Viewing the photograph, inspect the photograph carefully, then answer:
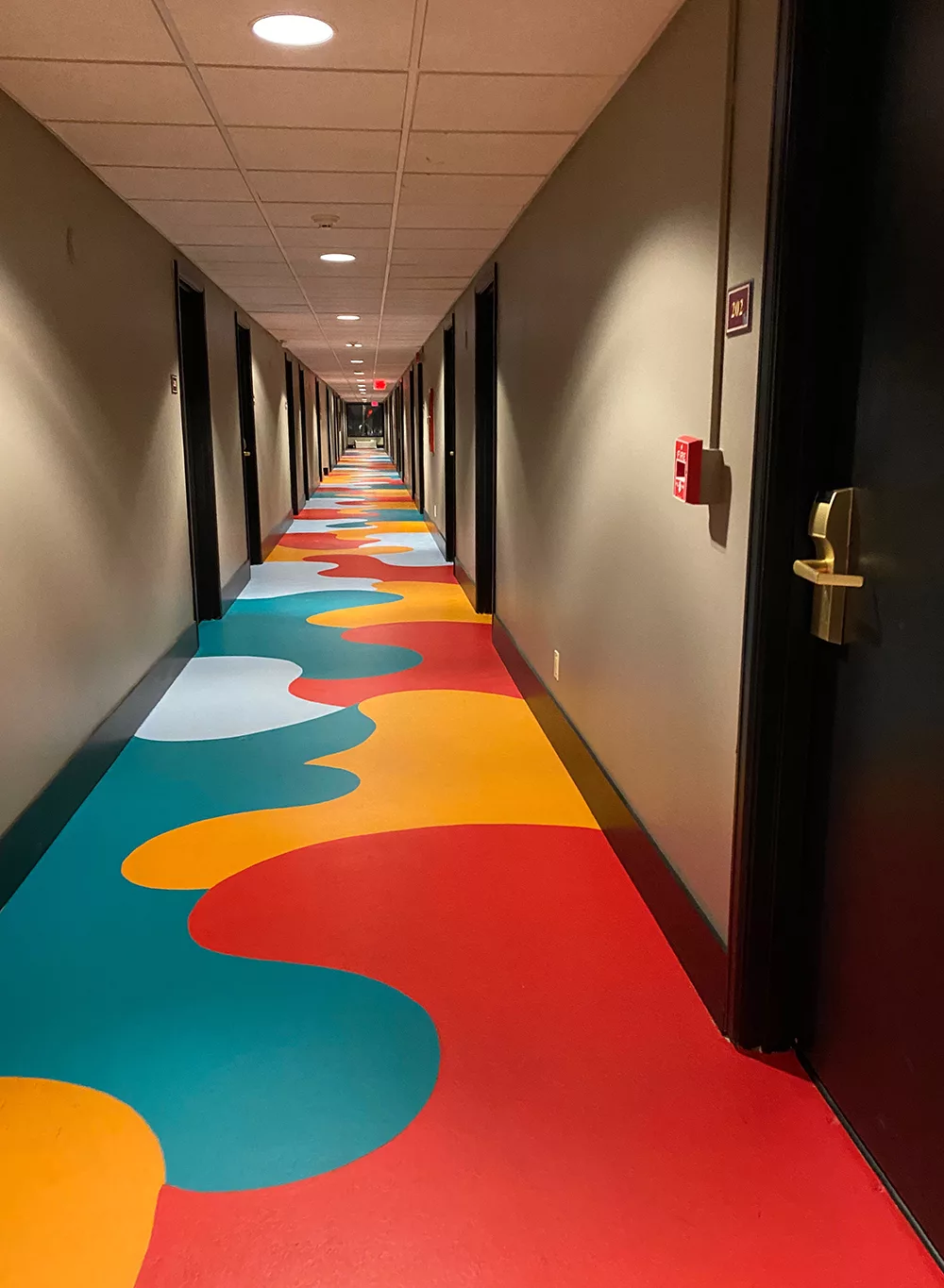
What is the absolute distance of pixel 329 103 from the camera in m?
3.31

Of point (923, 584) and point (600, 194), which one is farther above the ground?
point (600, 194)

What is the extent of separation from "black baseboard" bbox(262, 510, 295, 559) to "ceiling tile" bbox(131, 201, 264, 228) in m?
5.52

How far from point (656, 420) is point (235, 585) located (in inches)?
234

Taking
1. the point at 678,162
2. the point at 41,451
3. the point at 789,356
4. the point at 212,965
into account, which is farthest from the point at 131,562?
the point at 789,356

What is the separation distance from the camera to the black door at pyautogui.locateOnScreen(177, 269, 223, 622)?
22.6 ft

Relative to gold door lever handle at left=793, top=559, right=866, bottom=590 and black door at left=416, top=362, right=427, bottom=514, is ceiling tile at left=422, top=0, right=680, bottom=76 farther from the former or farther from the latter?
black door at left=416, top=362, right=427, bottom=514

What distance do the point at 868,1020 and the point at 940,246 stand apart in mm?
1500

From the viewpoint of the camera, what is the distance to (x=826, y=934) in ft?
6.97

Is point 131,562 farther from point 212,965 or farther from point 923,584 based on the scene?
point 923,584

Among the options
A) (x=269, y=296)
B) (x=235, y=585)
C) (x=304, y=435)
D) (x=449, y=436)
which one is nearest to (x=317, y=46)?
(x=269, y=296)

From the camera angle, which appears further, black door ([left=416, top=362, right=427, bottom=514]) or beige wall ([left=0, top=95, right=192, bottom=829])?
black door ([left=416, top=362, right=427, bottom=514])

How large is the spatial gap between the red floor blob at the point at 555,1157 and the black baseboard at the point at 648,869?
6 cm

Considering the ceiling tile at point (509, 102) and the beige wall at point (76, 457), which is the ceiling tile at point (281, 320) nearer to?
the beige wall at point (76, 457)

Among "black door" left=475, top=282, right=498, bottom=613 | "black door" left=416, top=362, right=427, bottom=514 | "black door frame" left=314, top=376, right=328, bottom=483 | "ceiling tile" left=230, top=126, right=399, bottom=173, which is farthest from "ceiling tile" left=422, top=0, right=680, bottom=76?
"black door frame" left=314, top=376, right=328, bottom=483
